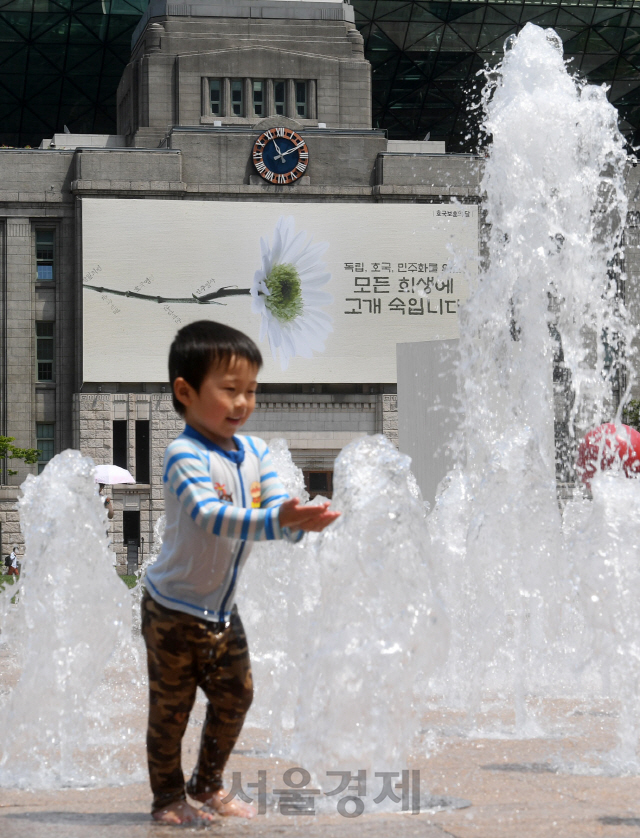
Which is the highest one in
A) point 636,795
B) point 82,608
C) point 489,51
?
point 489,51

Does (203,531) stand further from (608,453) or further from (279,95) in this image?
(279,95)

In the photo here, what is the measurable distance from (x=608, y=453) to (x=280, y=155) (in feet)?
103

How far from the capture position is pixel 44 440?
43.7 m

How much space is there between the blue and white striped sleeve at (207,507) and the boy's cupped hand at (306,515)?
1.7 inches

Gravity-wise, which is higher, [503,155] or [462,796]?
[503,155]

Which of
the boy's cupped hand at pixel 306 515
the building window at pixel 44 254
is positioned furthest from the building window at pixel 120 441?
the boy's cupped hand at pixel 306 515

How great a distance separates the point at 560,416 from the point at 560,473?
4.53m

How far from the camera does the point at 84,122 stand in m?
55.9

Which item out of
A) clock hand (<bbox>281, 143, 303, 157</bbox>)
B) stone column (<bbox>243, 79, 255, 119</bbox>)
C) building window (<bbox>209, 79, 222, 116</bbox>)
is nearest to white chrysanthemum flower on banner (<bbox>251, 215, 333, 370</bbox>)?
clock hand (<bbox>281, 143, 303, 157</bbox>)

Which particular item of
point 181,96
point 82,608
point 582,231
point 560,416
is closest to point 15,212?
point 181,96

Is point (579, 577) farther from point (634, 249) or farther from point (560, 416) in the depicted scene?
point (634, 249)

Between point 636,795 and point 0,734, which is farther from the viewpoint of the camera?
point 0,734

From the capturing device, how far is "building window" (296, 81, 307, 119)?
44.7 meters

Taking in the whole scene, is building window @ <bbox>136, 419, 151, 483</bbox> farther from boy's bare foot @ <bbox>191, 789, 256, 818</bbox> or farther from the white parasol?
boy's bare foot @ <bbox>191, 789, 256, 818</bbox>
